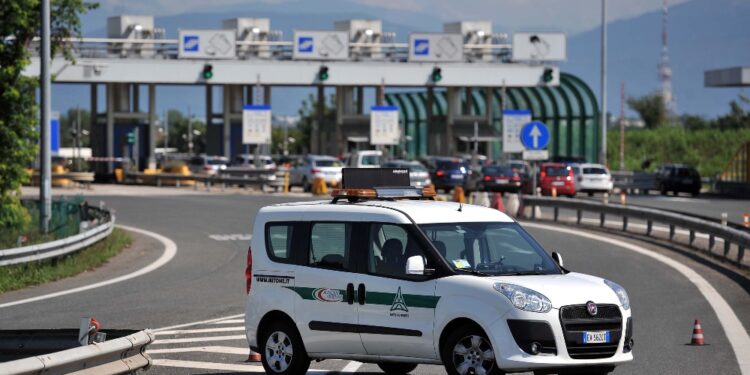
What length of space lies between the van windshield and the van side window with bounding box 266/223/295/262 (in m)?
1.52

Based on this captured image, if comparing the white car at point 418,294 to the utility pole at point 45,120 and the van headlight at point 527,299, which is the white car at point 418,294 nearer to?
the van headlight at point 527,299

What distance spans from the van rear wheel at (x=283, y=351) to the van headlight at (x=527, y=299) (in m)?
2.28

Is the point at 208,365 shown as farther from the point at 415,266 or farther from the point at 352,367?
the point at 415,266

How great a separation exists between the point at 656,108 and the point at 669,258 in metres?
A: 147

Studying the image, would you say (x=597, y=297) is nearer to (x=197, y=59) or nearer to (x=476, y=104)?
(x=197, y=59)

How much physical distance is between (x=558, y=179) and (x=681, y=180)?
7.81m

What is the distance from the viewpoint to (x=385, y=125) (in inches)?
2739

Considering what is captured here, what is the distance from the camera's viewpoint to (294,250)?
13086 mm

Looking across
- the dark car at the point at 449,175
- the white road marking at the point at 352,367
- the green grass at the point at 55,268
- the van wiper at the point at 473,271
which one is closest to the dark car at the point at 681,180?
the dark car at the point at 449,175

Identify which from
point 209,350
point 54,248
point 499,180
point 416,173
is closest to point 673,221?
point 54,248

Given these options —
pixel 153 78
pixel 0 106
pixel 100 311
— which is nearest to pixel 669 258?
pixel 100 311

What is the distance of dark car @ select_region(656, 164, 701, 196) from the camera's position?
205ft

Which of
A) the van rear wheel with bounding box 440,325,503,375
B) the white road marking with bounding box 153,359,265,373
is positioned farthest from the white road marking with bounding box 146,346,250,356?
the van rear wheel with bounding box 440,325,503,375

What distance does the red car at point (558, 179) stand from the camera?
5741cm
